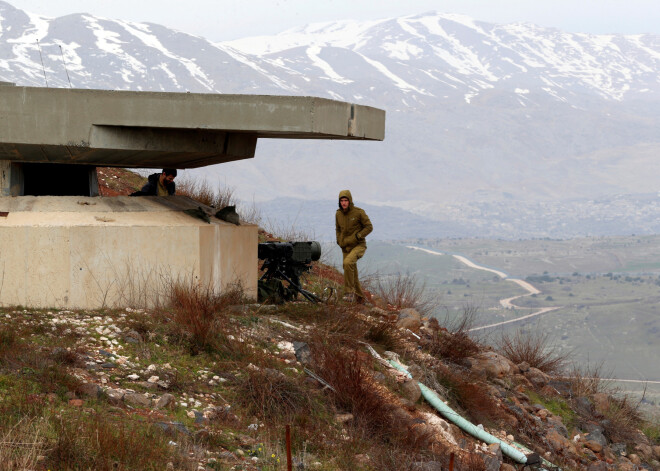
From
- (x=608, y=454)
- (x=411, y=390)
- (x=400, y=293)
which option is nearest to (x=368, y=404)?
(x=411, y=390)

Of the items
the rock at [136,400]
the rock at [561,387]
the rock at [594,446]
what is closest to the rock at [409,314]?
the rock at [561,387]

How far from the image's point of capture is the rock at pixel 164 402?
6.51 meters

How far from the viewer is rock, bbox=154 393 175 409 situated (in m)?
6.51

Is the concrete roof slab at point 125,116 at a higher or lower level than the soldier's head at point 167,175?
higher

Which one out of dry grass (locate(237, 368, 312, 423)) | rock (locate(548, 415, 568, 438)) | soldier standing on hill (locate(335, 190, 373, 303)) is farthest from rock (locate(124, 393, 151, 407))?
rock (locate(548, 415, 568, 438))

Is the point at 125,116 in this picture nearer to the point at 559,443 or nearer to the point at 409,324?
the point at 409,324

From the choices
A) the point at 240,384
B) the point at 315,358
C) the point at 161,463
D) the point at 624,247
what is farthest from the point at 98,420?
the point at 624,247

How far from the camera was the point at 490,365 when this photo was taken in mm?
10867

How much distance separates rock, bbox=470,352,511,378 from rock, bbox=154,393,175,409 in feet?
16.4

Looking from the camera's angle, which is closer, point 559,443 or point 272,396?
point 272,396

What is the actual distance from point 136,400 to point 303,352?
2093mm

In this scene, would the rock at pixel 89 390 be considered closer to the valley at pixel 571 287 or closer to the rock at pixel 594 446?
the rock at pixel 594 446

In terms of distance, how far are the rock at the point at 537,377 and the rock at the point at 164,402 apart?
6.59 metres

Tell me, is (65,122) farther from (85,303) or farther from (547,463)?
(547,463)
